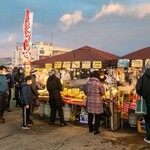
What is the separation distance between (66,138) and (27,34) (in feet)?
18.0

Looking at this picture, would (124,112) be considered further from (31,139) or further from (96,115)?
(31,139)

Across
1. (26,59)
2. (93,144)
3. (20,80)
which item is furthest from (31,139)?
(20,80)

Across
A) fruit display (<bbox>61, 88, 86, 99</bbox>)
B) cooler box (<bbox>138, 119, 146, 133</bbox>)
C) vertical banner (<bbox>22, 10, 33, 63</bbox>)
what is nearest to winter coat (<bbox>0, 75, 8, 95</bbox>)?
fruit display (<bbox>61, 88, 86, 99</bbox>)

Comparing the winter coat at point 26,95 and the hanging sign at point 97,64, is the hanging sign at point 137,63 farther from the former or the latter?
the winter coat at point 26,95

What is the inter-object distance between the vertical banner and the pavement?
10.4 feet

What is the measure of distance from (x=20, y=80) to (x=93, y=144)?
269 inches

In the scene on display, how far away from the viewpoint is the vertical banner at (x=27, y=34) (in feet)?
38.0

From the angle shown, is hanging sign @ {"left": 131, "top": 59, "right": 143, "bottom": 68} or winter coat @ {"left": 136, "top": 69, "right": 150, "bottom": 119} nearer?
winter coat @ {"left": 136, "top": 69, "right": 150, "bottom": 119}

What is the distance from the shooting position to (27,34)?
38.3 ft

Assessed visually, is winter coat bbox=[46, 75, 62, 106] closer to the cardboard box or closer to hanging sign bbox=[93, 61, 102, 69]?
the cardboard box

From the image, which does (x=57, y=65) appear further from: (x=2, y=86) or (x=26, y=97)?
(x=26, y=97)

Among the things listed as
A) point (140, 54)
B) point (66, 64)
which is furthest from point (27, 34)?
point (140, 54)

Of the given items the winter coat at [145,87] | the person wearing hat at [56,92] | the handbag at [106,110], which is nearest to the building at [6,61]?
the person wearing hat at [56,92]

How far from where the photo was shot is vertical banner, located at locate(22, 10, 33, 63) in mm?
11586
